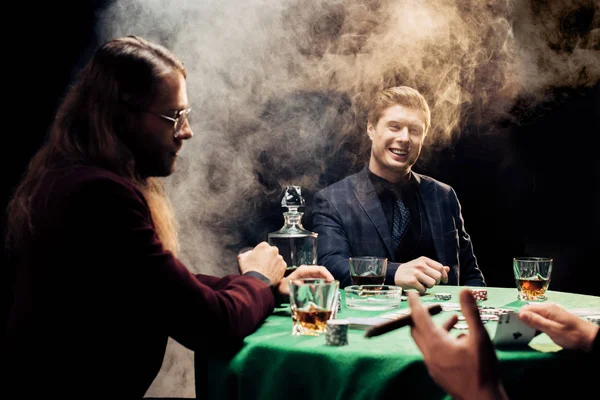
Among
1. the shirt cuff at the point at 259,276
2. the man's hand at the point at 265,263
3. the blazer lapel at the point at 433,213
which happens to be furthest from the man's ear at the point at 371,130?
the shirt cuff at the point at 259,276

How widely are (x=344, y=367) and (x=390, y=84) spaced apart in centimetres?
348

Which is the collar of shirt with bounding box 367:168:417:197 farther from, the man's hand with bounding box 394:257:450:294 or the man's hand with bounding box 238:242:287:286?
the man's hand with bounding box 238:242:287:286

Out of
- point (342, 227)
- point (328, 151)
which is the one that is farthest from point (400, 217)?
point (328, 151)

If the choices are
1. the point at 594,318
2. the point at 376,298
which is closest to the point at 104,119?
the point at 376,298

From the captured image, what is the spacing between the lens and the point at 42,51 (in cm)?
362

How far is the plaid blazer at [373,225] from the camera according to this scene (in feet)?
12.2

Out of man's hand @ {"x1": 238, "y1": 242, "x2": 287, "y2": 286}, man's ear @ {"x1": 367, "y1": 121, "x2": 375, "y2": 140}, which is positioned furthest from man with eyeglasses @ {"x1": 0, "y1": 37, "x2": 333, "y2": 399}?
man's ear @ {"x1": 367, "y1": 121, "x2": 375, "y2": 140}

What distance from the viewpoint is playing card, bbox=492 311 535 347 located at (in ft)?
5.08

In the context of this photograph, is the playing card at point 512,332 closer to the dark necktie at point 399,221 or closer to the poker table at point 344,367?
the poker table at point 344,367

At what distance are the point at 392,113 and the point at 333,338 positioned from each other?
2591 mm

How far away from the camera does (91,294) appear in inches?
62.3

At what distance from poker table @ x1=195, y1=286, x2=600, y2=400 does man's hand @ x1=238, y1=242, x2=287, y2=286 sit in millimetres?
222

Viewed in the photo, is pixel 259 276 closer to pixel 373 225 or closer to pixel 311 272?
pixel 311 272

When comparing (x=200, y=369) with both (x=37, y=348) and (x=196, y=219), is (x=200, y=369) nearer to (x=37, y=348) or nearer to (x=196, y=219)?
(x=37, y=348)
